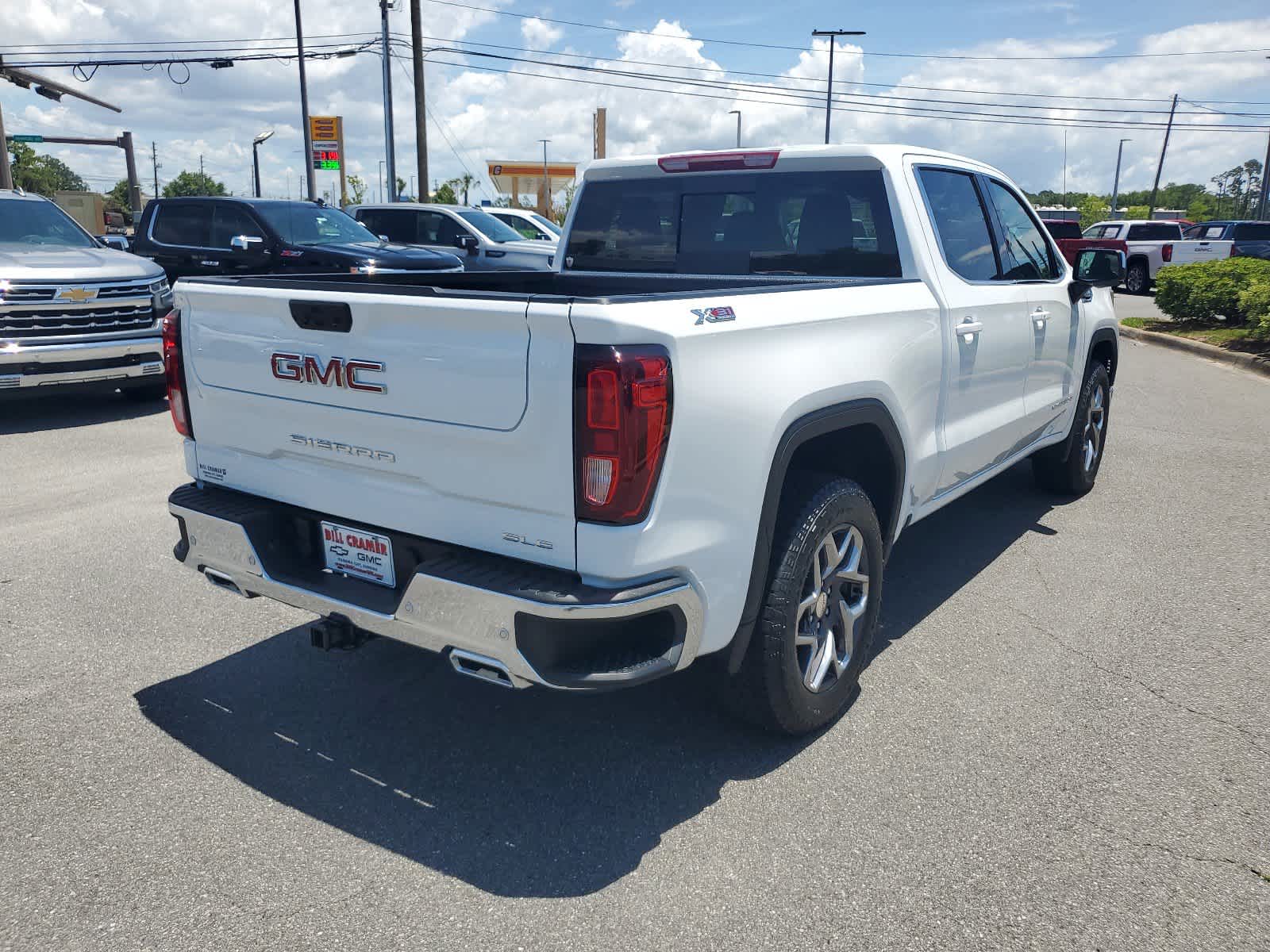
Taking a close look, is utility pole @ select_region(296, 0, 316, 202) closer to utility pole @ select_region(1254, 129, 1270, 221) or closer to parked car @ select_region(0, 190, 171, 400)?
parked car @ select_region(0, 190, 171, 400)

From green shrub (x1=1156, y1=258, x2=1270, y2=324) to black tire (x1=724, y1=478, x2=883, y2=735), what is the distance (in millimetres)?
14037

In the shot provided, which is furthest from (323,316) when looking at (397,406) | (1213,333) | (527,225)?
(527,225)

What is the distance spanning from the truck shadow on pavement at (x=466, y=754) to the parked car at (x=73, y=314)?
5246 mm

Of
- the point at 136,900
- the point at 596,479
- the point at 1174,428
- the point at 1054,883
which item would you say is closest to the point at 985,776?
the point at 1054,883

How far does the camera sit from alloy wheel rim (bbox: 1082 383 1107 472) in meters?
6.44

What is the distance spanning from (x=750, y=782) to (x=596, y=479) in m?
1.26

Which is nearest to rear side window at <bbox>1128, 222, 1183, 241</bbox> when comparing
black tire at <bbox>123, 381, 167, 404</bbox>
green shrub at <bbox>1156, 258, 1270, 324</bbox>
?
green shrub at <bbox>1156, 258, 1270, 324</bbox>

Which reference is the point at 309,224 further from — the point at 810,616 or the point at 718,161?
the point at 810,616

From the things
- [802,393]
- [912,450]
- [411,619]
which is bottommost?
[411,619]

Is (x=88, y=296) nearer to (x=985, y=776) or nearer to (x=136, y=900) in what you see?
(x=136, y=900)

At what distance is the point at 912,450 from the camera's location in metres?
3.81

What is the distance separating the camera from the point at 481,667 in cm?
272

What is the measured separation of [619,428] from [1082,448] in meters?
4.81

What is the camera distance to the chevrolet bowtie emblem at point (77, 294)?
8281 mm
